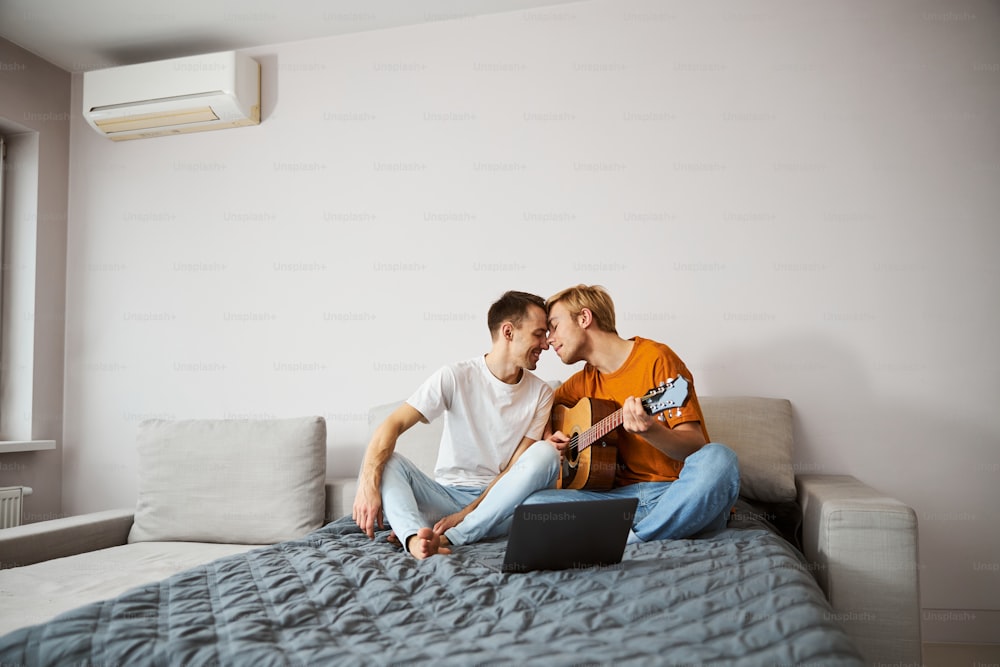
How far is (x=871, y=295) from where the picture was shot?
102 inches

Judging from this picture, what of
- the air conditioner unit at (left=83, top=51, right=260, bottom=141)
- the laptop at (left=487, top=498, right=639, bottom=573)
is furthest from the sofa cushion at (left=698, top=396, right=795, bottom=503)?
the air conditioner unit at (left=83, top=51, right=260, bottom=141)

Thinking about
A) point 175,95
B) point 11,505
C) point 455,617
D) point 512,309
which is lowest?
point 11,505

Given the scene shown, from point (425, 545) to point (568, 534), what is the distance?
0.43 m

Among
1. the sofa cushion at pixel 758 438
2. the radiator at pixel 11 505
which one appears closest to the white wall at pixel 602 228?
the sofa cushion at pixel 758 438

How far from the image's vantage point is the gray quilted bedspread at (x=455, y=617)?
3.69 ft

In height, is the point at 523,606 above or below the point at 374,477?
below

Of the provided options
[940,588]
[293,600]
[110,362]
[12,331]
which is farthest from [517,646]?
[12,331]

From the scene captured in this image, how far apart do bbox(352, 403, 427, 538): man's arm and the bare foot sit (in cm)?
22

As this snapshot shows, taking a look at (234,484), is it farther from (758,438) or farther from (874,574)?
(874,574)

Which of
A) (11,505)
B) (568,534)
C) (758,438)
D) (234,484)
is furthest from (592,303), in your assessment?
(11,505)

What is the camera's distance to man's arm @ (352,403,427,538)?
78.9 inches

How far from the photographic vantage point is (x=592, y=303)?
2355 millimetres

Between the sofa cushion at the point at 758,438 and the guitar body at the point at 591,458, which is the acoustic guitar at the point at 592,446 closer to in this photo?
the guitar body at the point at 591,458

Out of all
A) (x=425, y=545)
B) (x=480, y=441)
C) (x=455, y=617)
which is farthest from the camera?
(x=480, y=441)
